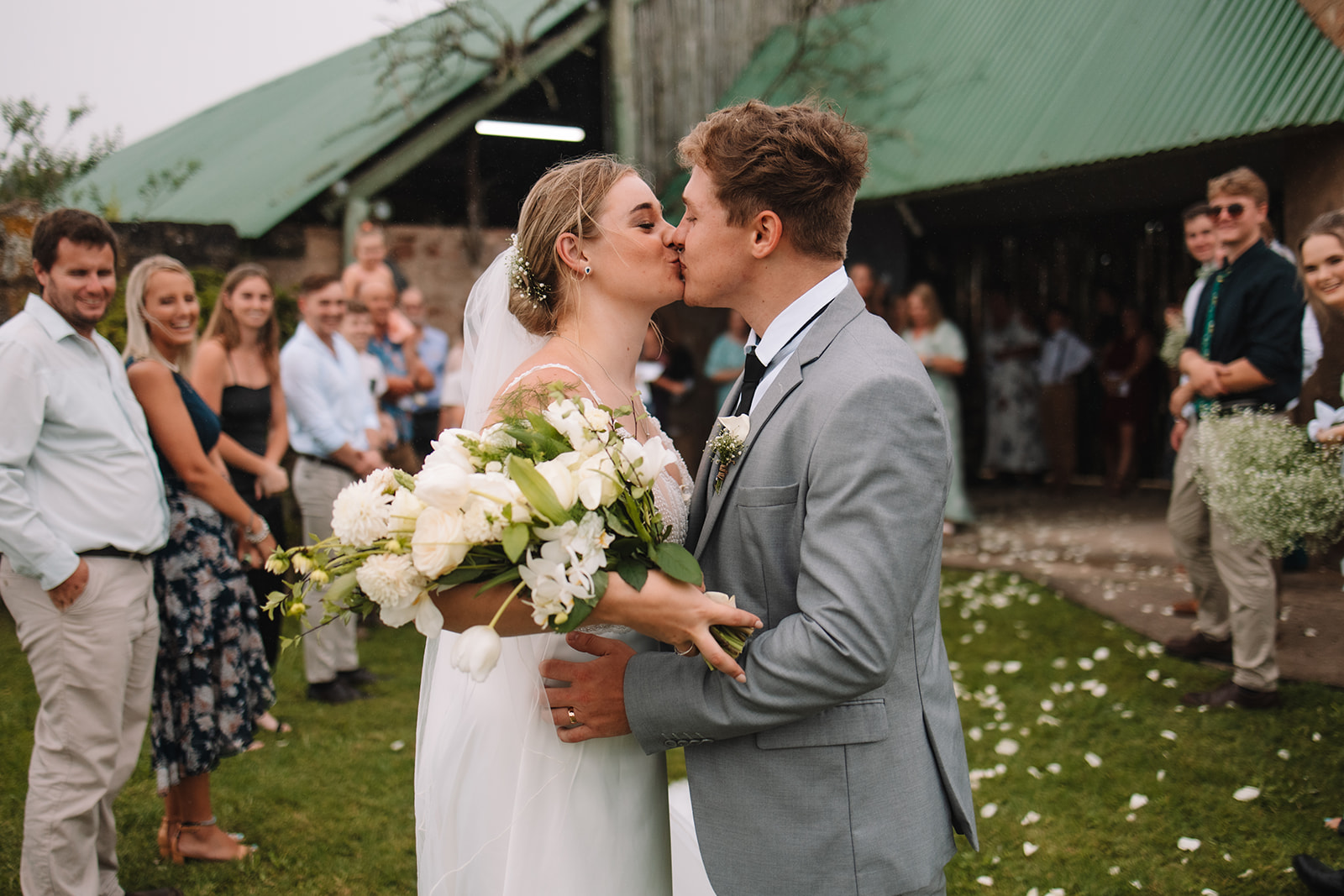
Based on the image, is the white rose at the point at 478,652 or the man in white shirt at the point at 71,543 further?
the man in white shirt at the point at 71,543

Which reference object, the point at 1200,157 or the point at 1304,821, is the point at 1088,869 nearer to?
the point at 1304,821

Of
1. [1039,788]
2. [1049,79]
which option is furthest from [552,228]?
[1049,79]

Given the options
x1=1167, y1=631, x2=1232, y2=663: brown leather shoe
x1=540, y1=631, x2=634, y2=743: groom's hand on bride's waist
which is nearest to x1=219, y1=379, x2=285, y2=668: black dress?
x1=540, y1=631, x2=634, y2=743: groom's hand on bride's waist

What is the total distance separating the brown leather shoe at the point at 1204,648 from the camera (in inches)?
235

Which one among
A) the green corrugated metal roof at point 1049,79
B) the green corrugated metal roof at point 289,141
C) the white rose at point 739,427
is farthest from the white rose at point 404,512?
the green corrugated metal roof at point 289,141

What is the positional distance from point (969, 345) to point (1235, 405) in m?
9.83

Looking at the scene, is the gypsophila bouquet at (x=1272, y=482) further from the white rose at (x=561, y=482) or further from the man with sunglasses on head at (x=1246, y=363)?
the white rose at (x=561, y=482)

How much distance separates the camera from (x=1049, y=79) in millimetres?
9727

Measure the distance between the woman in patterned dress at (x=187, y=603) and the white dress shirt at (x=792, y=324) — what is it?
298cm

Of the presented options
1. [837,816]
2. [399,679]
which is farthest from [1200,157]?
[837,816]

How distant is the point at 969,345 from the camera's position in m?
14.7

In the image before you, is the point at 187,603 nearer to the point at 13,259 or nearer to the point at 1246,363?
the point at 13,259

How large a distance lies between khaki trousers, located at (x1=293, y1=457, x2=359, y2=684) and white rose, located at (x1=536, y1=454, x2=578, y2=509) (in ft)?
15.3

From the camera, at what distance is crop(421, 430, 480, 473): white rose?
185 cm
